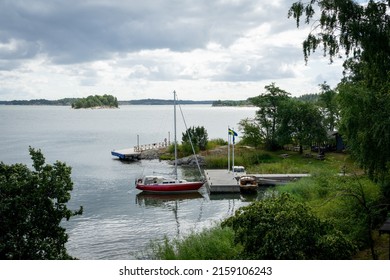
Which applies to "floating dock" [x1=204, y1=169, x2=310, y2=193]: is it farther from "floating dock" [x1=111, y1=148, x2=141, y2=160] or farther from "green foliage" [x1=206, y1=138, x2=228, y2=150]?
"floating dock" [x1=111, y1=148, x2=141, y2=160]

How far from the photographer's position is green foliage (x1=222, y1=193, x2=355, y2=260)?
9.26 m

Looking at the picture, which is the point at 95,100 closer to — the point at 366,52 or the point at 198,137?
the point at 198,137

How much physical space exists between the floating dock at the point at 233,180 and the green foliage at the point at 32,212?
18.1 meters

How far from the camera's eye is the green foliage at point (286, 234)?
9.26 metres

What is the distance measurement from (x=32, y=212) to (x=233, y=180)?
2109 cm

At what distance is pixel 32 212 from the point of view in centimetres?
1080

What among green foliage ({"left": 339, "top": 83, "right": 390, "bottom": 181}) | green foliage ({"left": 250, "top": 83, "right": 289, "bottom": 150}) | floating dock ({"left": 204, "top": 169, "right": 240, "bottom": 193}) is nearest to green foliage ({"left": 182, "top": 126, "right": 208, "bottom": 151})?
green foliage ({"left": 250, "top": 83, "right": 289, "bottom": 150})

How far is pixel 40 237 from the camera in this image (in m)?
10.9

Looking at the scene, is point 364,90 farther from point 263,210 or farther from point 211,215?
point 211,215

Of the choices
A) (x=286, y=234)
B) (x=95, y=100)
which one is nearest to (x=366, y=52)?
(x=286, y=234)

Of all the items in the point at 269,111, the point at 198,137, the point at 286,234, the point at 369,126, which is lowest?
the point at 286,234

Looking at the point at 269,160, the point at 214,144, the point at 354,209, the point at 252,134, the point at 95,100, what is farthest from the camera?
the point at 95,100
